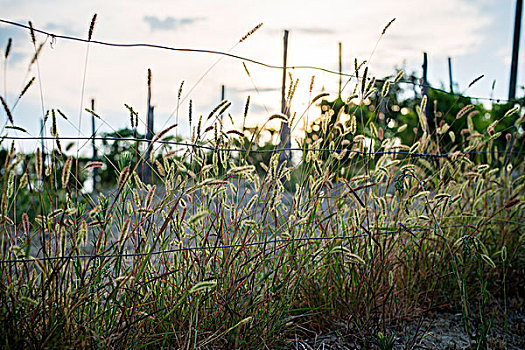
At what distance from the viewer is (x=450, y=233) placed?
302cm

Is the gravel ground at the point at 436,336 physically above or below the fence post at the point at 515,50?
below

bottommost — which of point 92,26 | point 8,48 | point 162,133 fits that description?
point 162,133

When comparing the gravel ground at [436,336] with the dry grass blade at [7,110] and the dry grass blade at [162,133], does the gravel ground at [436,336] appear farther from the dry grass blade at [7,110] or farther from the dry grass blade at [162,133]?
the dry grass blade at [7,110]

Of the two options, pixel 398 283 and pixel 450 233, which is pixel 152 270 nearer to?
pixel 398 283

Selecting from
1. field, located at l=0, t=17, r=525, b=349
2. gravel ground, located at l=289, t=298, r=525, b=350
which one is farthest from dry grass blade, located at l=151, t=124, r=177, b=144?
gravel ground, located at l=289, t=298, r=525, b=350

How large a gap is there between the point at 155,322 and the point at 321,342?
0.79 meters

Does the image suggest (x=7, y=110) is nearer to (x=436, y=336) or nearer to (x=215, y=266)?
(x=215, y=266)

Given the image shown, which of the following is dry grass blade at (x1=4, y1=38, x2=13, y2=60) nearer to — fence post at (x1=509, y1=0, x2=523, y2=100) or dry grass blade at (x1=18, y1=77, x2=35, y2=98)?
dry grass blade at (x1=18, y1=77, x2=35, y2=98)

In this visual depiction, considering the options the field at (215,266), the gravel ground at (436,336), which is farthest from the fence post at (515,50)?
the gravel ground at (436,336)

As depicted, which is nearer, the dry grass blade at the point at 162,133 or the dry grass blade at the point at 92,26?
the dry grass blade at the point at 162,133

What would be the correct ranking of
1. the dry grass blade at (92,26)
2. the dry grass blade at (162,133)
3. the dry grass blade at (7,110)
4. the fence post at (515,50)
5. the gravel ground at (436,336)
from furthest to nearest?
the fence post at (515,50) < the gravel ground at (436,336) < the dry grass blade at (92,26) < the dry grass blade at (162,133) < the dry grass blade at (7,110)

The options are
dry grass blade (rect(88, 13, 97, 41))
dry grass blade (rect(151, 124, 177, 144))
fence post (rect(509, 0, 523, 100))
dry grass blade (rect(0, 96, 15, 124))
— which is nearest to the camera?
dry grass blade (rect(0, 96, 15, 124))

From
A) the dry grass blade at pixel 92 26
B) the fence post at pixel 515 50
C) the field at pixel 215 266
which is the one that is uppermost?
the fence post at pixel 515 50

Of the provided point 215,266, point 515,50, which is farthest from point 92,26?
point 515,50
